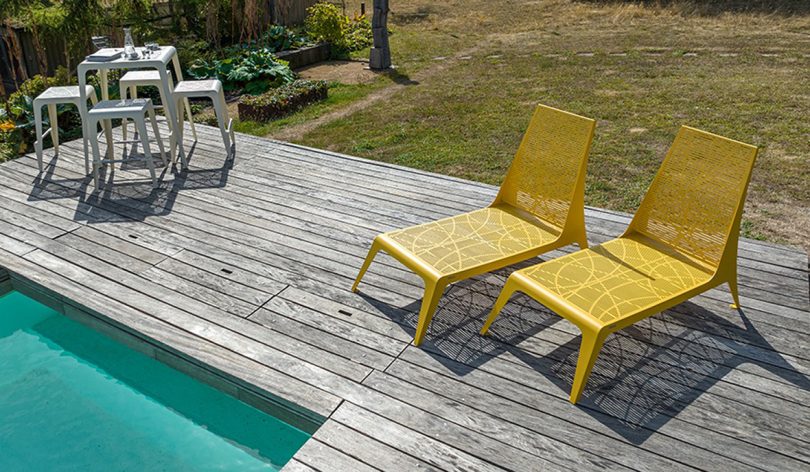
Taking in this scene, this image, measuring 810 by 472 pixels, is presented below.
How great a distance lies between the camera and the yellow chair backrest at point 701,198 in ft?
10.1

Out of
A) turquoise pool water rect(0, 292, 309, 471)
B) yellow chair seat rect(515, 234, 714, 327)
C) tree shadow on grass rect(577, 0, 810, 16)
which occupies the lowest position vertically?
turquoise pool water rect(0, 292, 309, 471)

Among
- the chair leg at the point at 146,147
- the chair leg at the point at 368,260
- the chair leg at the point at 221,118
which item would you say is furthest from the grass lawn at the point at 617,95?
the chair leg at the point at 368,260

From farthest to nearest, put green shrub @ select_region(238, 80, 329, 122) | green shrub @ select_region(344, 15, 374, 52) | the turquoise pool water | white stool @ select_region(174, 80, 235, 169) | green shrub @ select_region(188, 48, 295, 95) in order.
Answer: green shrub @ select_region(344, 15, 374, 52), green shrub @ select_region(188, 48, 295, 95), green shrub @ select_region(238, 80, 329, 122), white stool @ select_region(174, 80, 235, 169), the turquoise pool water

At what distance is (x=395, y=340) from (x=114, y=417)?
4.86ft

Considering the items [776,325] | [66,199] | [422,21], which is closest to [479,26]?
[422,21]

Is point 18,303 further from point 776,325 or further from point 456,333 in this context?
point 776,325

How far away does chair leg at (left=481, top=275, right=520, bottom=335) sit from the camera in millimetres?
3010

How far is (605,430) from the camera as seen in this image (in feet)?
8.41

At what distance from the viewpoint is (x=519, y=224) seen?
3.65 m

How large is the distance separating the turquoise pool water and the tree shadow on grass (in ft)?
48.8

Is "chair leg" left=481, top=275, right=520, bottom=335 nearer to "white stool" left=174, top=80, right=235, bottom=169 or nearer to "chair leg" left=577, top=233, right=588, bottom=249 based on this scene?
"chair leg" left=577, top=233, right=588, bottom=249

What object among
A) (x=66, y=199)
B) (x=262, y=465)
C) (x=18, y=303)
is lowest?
(x=262, y=465)

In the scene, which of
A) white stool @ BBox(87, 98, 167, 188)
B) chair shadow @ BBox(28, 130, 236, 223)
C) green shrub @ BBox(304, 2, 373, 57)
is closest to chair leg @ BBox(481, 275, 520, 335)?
chair shadow @ BBox(28, 130, 236, 223)

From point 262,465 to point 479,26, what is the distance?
13641 millimetres
